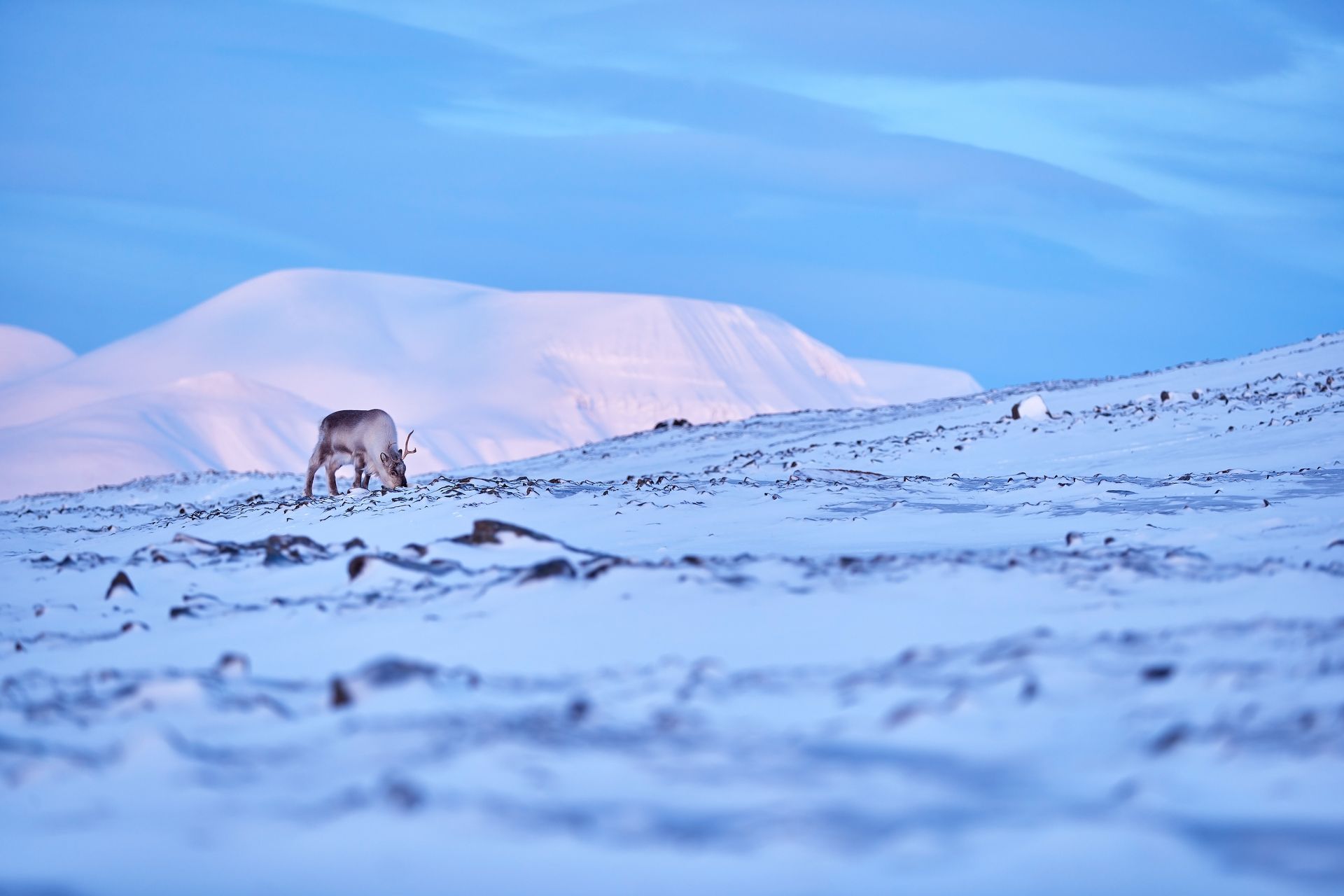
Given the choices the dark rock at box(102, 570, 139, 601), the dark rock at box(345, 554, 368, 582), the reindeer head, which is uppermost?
the reindeer head

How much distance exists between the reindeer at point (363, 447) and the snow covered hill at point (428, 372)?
1371 inches

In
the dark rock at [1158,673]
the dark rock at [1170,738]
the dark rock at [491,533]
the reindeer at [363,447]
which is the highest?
the reindeer at [363,447]

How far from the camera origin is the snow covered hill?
5228 cm

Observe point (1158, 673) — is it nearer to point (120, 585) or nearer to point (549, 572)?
point (549, 572)

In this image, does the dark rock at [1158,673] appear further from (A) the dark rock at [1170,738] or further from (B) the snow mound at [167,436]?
(B) the snow mound at [167,436]

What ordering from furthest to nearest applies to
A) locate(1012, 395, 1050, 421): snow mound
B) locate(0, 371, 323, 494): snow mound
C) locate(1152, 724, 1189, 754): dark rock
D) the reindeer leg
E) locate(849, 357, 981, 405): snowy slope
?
1. locate(849, 357, 981, 405): snowy slope
2. locate(0, 371, 323, 494): snow mound
3. locate(1012, 395, 1050, 421): snow mound
4. the reindeer leg
5. locate(1152, 724, 1189, 754): dark rock

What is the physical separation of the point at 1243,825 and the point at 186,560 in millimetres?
6906

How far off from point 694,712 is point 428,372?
211 feet

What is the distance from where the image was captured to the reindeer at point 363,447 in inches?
554

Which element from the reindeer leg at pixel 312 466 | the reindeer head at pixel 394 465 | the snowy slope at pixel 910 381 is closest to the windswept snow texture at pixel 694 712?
the reindeer head at pixel 394 465

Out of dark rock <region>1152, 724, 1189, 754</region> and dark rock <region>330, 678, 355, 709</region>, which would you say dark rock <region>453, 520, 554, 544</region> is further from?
dark rock <region>1152, 724, 1189, 754</region>

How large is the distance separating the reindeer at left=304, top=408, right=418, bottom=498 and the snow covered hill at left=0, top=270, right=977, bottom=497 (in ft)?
114

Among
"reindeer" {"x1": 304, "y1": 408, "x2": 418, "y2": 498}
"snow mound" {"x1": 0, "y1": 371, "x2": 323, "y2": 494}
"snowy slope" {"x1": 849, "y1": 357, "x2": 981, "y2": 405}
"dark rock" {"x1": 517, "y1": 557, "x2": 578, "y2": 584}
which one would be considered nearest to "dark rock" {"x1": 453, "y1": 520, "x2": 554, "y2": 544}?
"dark rock" {"x1": 517, "y1": 557, "x2": 578, "y2": 584}

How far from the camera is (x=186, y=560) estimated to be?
859cm
